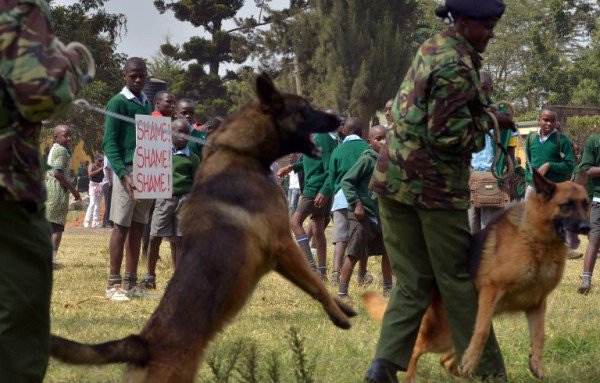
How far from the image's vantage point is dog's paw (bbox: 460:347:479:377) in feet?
16.6

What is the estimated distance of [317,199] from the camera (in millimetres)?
11328

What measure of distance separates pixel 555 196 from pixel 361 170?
4.15 metres

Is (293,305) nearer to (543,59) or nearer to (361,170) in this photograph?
(361,170)

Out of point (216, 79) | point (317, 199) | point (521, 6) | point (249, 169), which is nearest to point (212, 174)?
point (249, 169)

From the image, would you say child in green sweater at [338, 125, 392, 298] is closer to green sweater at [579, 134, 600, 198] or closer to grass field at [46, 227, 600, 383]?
grass field at [46, 227, 600, 383]

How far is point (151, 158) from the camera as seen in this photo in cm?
911

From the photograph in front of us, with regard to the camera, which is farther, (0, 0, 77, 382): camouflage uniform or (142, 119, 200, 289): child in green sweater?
(142, 119, 200, 289): child in green sweater

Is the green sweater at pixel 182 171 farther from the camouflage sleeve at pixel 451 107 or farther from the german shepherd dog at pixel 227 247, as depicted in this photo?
the camouflage sleeve at pixel 451 107

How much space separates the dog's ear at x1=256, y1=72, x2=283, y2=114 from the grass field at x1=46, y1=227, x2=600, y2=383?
4.04 feet

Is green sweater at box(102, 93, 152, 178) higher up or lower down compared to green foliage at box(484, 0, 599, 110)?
lower down

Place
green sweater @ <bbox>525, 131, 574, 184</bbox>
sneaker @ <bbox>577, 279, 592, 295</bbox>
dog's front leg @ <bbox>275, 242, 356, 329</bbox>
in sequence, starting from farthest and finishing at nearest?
green sweater @ <bbox>525, 131, 574, 184</bbox>
sneaker @ <bbox>577, 279, 592, 295</bbox>
dog's front leg @ <bbox>275, 242, 356, 329</bbox>

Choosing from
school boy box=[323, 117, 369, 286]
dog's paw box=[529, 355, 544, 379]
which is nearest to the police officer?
dog's paw box=[529, 355, 544, 379]

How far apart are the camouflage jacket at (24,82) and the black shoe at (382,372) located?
260 centimetres

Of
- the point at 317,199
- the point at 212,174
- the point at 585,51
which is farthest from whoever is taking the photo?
the point at 585,51
